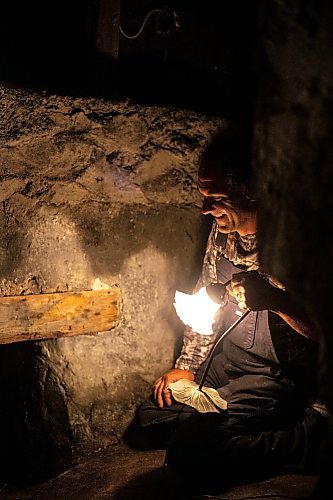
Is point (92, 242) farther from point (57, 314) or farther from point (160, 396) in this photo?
point (160, 396)

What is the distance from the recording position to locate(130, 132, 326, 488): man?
10.1 feet

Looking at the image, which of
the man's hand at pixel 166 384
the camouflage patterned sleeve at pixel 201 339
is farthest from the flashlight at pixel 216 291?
the man's hand at pixel 166 384

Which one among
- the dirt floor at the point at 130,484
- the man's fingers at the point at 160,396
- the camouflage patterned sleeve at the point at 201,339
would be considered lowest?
the dirt floor at the point at 130,484

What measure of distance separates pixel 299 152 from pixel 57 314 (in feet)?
7.39

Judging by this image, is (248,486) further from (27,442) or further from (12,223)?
(12,223)

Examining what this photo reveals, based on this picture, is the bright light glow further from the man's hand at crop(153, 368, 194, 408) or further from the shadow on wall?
the shadow on wall

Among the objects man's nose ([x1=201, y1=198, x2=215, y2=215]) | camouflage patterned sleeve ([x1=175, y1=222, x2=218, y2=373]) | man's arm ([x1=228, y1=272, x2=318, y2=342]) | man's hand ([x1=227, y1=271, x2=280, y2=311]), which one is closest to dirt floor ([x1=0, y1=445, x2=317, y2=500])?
camouflage patterned sleeve ([x1=175, y1=222, x2=218, y2=373])

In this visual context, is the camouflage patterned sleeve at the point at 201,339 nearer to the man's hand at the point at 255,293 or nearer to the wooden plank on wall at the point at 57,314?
the wooden plank on wall at the point at 57,314

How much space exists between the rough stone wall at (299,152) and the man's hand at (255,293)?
990 millimetres

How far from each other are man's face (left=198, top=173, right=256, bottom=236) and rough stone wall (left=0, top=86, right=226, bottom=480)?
1.44 ft

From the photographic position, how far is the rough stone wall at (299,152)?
156cm

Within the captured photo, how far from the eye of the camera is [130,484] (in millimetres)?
3256

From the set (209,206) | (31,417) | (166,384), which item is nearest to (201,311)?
(209,206)

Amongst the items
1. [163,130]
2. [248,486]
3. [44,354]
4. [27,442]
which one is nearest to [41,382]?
[44,354]
